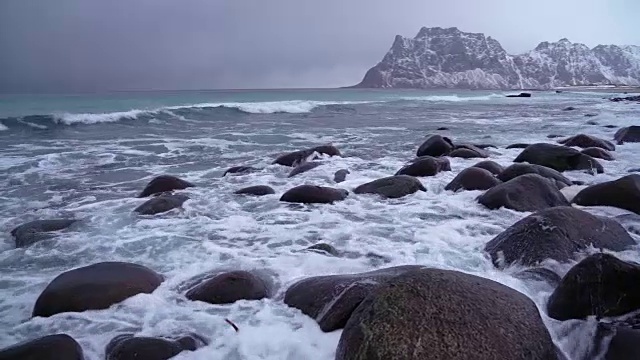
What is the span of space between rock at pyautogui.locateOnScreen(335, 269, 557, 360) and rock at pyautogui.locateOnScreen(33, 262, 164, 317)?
212 centimetres

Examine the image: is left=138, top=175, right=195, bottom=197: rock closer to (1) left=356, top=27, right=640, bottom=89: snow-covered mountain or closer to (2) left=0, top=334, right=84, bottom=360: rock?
(2) left=0, top=334, right=84, bottom=360: rock

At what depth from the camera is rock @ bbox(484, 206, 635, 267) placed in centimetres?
395

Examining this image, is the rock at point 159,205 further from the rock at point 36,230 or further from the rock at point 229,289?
the rock at point 229,289

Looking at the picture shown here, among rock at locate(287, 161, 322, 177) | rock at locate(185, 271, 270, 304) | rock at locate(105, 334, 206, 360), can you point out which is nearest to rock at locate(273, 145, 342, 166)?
rock at locate(287, 161, 322, 177)

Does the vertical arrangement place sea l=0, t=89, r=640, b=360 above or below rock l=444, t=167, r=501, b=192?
below

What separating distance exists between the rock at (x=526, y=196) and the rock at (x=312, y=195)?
216cm

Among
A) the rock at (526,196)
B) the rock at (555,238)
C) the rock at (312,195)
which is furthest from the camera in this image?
the rock at (312,195)

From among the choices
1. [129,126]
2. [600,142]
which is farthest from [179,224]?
[129,126]

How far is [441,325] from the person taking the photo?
2.33 metres

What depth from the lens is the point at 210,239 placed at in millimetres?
5219

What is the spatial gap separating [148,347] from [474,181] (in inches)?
213

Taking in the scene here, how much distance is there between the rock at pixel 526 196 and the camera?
5594 millimetres

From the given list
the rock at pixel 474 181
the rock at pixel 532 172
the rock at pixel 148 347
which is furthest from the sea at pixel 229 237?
the rock at pixel 532 172

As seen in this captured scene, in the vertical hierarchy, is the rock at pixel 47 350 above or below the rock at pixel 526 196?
below
